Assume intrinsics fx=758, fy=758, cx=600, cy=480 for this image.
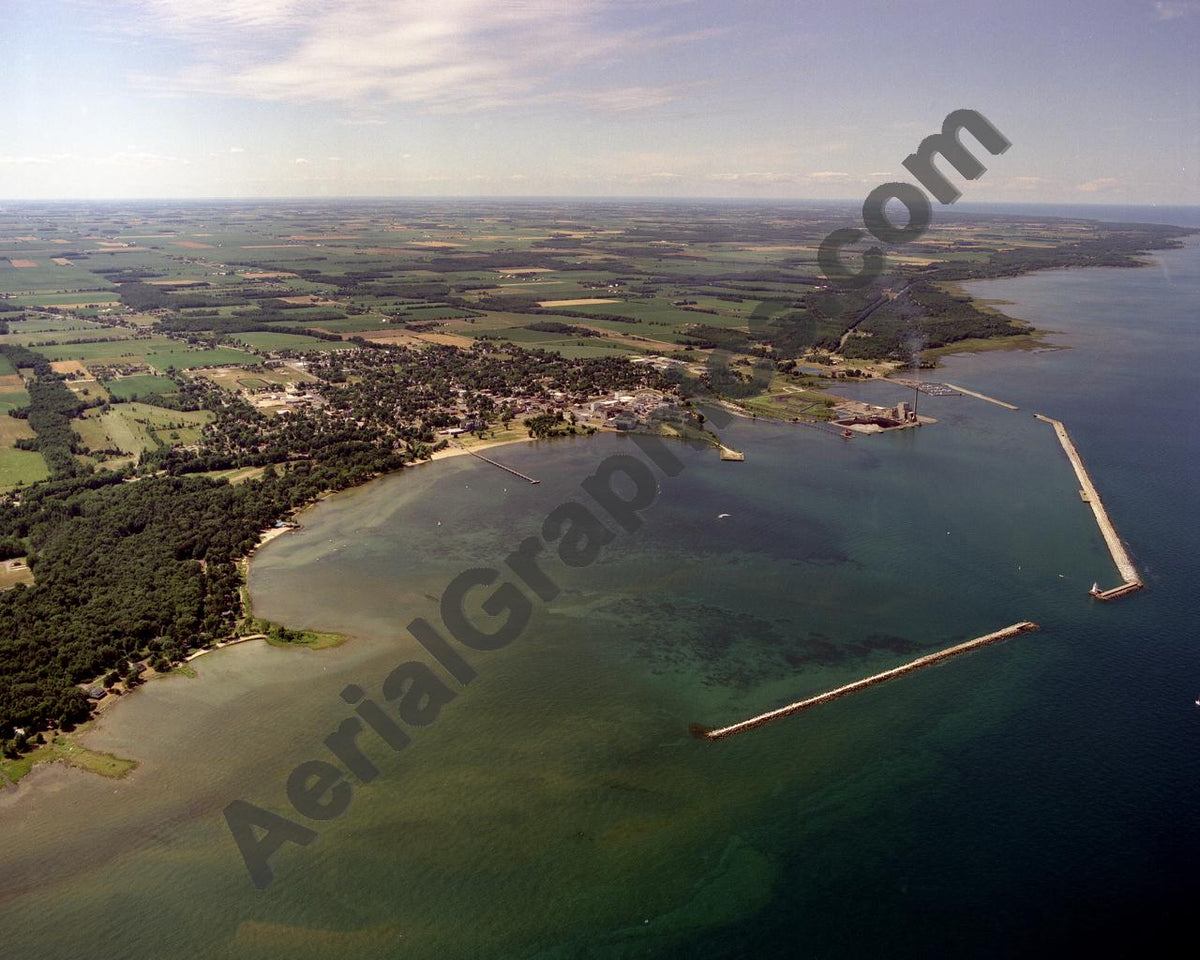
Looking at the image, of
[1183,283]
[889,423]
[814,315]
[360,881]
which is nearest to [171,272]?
[814,315]

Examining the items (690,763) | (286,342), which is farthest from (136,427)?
(690,763)

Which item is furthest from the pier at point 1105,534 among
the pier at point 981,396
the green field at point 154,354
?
the green field at point 154,354

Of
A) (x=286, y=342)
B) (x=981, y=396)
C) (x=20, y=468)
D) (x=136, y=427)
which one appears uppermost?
(x=286, y=342)

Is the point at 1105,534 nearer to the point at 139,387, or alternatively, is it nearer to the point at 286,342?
the point at 139,387

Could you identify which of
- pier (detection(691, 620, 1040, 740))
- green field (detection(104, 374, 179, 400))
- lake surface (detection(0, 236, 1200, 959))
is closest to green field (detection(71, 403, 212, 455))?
green field (detection(104, 374, 179, 400))

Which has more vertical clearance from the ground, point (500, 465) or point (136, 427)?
point (136, 427)

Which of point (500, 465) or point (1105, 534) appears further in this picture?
point (500, 465)

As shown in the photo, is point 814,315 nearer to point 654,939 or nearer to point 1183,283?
point 1183,283
